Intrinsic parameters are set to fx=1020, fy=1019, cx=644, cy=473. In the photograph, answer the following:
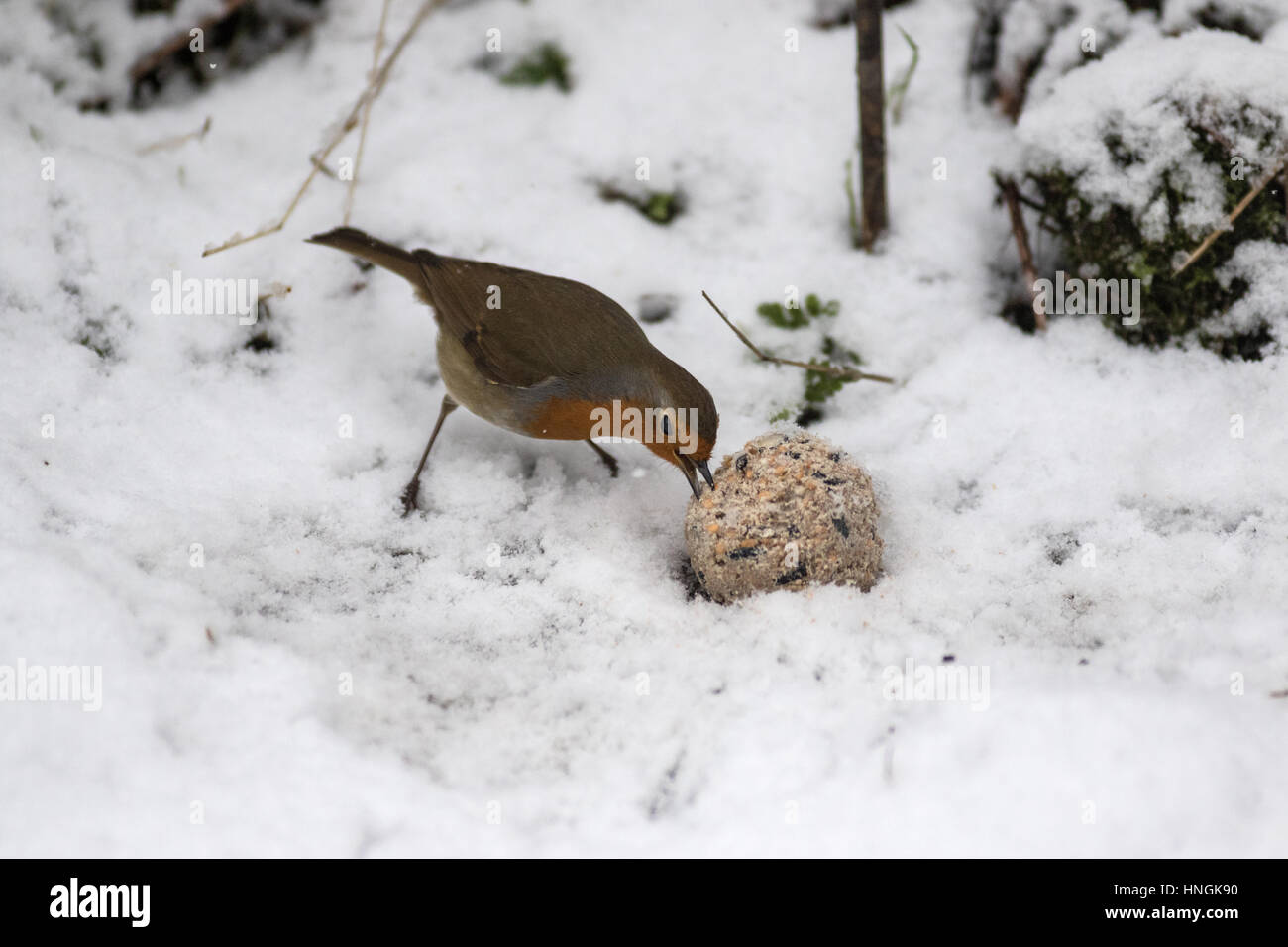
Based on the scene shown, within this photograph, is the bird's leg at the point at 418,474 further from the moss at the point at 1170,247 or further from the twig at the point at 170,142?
the moss at the point at 1170,247

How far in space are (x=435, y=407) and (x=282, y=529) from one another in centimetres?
86

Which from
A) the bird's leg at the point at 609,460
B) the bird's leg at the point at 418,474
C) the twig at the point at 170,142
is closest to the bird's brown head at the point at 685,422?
the bird's leg at the point at 609,460

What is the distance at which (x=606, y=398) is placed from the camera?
315 cm

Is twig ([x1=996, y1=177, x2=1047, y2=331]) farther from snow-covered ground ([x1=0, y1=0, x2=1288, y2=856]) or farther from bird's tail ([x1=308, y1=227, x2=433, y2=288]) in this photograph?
bird's tail ([x1=308, y1=227, x2=433, y2=288])

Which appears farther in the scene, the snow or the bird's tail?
the bird's tail

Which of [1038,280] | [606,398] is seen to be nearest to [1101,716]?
[606,398]

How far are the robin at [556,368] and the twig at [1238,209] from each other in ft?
5.61

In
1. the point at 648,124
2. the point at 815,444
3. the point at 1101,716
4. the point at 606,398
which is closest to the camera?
the point at 1101,716

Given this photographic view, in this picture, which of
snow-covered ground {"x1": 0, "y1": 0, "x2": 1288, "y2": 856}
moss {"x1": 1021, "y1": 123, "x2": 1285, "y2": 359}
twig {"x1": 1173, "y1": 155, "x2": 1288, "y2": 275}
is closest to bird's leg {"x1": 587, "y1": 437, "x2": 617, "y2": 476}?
snow-covered ground {"x1": 0, "y1": 0, "x2": 1288, "y2": 856}

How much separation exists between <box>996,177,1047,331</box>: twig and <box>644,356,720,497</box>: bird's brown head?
1.50 meters

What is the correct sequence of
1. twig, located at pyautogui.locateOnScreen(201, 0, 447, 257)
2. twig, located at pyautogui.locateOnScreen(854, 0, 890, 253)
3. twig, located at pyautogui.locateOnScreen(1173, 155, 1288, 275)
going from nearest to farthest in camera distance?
1. twig, located at pyautogui.locateOnScreen(1173, 155, 1288, 275)
2. twig, located at pyautogui.locateOnScreen(201, 0, 447, 257)
3. twig, located at pyautogui.locateOnScreen(854, 0, 890, 253)

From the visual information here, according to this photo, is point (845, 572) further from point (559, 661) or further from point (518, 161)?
point (518, 161)

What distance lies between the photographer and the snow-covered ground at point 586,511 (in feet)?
7.01

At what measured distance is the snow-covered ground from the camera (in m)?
2.14
